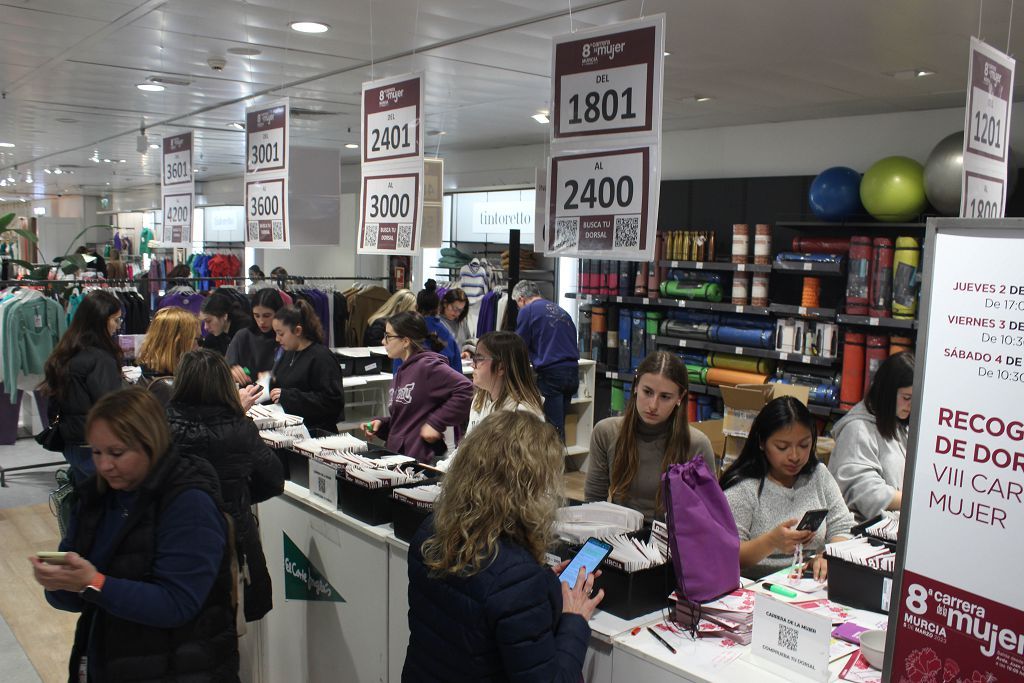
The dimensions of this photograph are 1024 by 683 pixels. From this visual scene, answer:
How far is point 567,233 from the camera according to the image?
328cm

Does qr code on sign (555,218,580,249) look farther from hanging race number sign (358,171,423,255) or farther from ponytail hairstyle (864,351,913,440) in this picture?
ponytail hairstyle (864,351,913,440)

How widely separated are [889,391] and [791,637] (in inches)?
61.7

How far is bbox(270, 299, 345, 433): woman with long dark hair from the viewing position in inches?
189

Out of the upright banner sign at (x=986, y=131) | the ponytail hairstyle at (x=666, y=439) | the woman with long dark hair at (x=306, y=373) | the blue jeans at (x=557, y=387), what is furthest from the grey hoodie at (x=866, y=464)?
the blue jeans at (x=557, y=387)

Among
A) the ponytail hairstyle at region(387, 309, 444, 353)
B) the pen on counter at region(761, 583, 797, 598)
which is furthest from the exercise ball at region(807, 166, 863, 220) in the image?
the pen on counter at region(761, 583, 797, 598)

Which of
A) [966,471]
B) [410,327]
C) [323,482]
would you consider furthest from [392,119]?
[966,471]

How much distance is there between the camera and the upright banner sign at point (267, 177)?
17.4ft

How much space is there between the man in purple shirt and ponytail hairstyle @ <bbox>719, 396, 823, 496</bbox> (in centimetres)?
352

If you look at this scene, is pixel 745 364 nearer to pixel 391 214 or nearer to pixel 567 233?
pixel 391 214

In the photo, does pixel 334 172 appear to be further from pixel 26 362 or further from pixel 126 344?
pixel 26 362

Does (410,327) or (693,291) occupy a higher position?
(693,291)

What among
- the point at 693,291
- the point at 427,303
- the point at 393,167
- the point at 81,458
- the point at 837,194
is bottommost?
the point at 81,458

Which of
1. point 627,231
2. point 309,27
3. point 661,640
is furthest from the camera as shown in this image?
point 309,27

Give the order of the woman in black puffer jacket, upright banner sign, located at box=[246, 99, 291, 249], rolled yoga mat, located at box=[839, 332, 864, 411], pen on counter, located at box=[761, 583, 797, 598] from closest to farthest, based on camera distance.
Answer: pen on counter, located at box=[761, 583, 797, 598] < the woman in black puffer jacket < upright banner sign, located at box=[246, 99, 291, 249] < rolled yoga mat, located at box=[839, 332, 864, 411]
